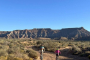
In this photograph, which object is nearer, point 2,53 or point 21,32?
point 2,53

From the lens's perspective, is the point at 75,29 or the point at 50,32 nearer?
the point at 75,29

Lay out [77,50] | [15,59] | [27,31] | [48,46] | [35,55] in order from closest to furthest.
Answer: [15,59], [35,55], [77,50], [48,46], [27,31]

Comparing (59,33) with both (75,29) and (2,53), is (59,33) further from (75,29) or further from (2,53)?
(2,53)

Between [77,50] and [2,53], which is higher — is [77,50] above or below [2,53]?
below

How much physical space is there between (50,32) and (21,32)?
130 ft

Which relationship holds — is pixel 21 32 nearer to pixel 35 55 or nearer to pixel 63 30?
pixel 63 30

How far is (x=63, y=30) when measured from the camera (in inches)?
5167

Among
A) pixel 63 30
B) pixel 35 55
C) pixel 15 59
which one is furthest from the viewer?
pixel 63 30

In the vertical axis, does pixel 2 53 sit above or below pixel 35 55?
above

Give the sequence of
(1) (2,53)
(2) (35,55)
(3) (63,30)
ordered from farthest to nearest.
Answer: (3) (63,30), (2) (35,55), (1) (2,53)

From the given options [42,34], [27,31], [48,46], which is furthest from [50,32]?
[48,46]

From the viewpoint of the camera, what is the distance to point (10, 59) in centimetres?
900

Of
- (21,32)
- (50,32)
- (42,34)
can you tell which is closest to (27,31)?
(21,32)

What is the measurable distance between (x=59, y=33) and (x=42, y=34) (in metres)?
22.5
